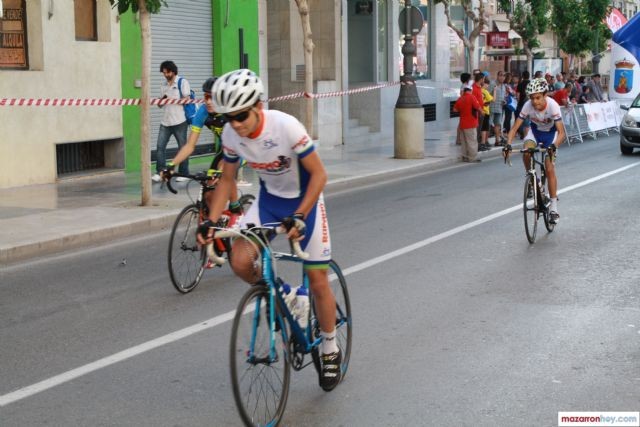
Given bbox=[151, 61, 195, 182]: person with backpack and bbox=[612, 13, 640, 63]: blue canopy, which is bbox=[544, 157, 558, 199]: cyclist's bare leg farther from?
bbox=[612, 13, 640, 63]: blue canopy

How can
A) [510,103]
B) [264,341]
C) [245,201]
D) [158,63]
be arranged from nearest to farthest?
[264,341]
[245,201]
[158,63]
[510,103]

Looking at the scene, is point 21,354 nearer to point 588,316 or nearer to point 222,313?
point 222,313

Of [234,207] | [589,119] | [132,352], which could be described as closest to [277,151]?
[132,352]

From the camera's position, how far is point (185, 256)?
930 centimetres

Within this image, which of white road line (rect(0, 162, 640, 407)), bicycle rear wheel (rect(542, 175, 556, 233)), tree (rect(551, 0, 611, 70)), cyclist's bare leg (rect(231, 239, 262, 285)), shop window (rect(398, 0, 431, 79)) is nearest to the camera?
cyclist's bare leg (rect(231, 239, 262, 285))

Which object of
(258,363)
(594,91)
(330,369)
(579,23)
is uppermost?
(579,23)

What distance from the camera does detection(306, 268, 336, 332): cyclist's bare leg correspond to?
579cm

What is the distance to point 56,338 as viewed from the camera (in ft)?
24.8

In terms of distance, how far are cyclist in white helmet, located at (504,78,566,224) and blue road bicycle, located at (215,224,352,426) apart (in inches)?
274

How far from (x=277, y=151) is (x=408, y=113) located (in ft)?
54.4

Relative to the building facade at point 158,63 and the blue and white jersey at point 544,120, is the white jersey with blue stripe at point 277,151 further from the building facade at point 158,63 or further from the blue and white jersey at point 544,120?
the building facade at point 158,63

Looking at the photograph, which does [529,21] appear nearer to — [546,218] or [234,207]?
[546,218]

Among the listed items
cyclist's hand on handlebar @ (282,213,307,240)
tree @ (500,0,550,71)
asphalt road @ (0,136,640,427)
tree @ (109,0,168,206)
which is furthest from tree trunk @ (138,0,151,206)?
tree @ (500,0,550,71)

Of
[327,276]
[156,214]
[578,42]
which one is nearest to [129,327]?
[327,276]
